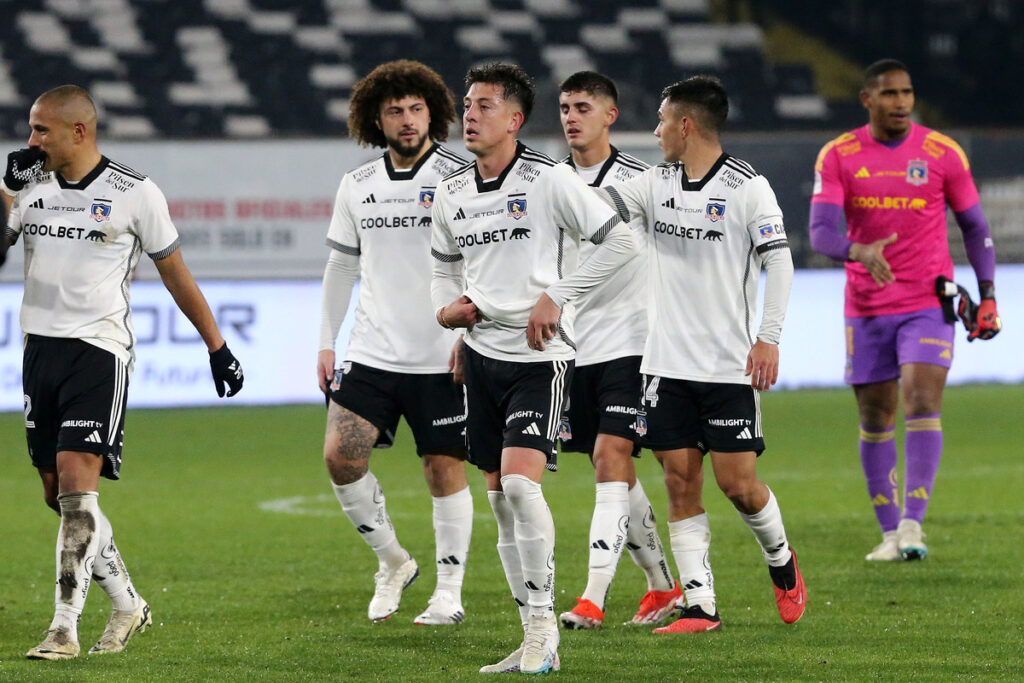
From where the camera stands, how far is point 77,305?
558 cm

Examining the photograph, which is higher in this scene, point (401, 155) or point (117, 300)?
point (401, 155)

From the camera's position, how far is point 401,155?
6508mm

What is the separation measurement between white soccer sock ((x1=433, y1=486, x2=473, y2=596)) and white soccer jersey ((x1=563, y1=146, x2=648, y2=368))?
2.59 feet

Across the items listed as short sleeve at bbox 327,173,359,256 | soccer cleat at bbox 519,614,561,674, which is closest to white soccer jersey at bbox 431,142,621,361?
soccer cleat at bbox 519,614,561,674

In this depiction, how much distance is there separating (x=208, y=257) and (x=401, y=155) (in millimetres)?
11007

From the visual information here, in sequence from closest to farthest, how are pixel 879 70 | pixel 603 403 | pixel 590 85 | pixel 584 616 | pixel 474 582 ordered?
pixel 584 616 < pixel 603 403 < pixel 590 85 < pixel 474 582 < pixel 879 70

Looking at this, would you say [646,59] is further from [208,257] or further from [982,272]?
[982,272]

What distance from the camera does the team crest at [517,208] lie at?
5305 millimetres

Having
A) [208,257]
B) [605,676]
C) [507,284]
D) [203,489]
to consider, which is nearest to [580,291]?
[507,284]

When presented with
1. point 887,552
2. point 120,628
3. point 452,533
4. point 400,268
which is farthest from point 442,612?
point 887,552

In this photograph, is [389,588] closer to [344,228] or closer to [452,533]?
[452,533]

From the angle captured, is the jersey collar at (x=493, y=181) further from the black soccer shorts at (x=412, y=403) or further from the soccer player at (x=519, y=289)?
the black soccer shorts at (x=412, y=403)

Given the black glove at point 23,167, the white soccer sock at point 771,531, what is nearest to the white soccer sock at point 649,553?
the white soccer sock at point 771,531

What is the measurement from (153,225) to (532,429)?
1.58 m
